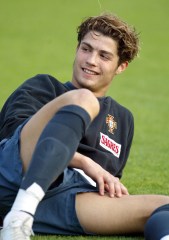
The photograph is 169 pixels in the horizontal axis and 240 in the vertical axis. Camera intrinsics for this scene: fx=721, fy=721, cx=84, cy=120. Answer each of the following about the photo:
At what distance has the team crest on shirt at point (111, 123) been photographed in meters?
4.00

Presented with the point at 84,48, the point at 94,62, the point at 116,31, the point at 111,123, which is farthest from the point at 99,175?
the point at 116,31

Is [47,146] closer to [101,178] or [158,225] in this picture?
[101,178]

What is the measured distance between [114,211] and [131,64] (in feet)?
36.4

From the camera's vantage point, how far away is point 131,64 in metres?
14.5

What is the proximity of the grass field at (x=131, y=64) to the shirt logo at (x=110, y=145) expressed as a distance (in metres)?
1.06

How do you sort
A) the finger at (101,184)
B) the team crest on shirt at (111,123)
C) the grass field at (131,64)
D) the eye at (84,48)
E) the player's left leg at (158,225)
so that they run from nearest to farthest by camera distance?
the player's left leg at (158,225) → the finger at (101,184) → the team crest on shirt at (111,123) → the eye at (84,48) → the grass field at (131,64)

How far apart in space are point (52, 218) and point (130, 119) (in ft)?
3.00

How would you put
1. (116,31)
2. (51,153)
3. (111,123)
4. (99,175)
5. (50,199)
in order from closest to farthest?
(51,153) → (99,175) → (50,199) → (111,123) → (116,31)

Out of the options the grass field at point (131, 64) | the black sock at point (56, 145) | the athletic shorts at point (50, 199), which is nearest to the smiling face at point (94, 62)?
the athletic shorts at point (50, 199)

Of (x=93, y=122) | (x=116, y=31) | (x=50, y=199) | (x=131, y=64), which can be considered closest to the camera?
(x=50, y=199)

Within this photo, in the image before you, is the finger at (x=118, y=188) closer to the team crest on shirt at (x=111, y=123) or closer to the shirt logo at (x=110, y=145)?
the shirt logo at (x=110, y=145)

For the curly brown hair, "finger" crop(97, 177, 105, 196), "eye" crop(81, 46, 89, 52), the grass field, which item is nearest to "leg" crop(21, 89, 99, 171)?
"finger" crop(97, 177, 105, 196)

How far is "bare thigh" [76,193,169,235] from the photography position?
3504 millimetres

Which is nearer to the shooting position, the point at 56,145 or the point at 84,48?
the point at 56,145
